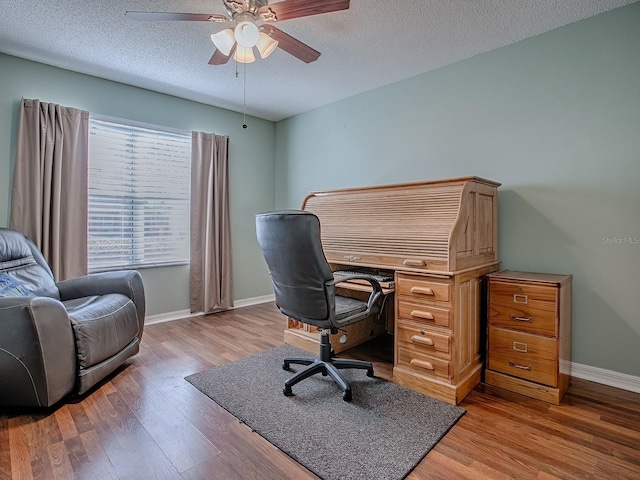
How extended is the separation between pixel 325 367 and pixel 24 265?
91.2 inches

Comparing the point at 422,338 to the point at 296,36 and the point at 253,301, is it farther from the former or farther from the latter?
the point at 253,301

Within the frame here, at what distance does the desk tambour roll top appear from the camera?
6.94 feet

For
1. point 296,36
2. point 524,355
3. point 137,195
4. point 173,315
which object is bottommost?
point 173,315

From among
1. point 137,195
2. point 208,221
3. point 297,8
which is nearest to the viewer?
point 297,8

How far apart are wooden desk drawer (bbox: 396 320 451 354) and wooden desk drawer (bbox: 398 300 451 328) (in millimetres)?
47

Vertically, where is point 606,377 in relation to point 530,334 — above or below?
below

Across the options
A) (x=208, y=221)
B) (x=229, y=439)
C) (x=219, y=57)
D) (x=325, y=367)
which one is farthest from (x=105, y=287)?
(x=219, y=57)

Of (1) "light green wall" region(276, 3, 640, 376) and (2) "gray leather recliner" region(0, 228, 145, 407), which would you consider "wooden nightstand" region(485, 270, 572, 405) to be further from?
(2) "gray leather recliner" region(0, 228, 145, 407)

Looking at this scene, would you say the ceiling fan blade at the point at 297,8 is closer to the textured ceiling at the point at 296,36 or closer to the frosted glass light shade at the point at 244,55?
the frosted glass light shade at the point at 244,55

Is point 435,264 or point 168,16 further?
point 435,264

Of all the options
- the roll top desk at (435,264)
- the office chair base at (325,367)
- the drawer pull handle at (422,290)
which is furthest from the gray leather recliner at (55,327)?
the drawer pull handle at (422,290)

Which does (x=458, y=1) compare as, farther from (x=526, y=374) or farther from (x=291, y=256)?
(x=526, y=374)

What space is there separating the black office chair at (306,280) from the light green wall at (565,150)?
1.37 m

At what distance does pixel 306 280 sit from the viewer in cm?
192
